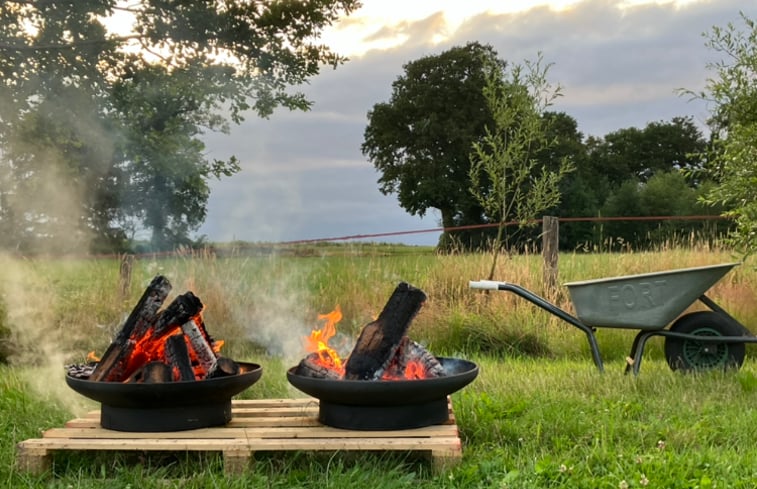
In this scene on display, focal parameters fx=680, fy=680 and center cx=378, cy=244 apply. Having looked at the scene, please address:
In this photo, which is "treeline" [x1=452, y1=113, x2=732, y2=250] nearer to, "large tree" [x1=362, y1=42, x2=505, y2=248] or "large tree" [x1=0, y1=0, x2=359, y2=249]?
"large tree" [x1=362, y1=42, x2=505, y2=248]

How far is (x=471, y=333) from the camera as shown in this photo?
593cm

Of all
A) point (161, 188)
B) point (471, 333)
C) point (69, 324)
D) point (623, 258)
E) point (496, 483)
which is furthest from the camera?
point (161, 188)

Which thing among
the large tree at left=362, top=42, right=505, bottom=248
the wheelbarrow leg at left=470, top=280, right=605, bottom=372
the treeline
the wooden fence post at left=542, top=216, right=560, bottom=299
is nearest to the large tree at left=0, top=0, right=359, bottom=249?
the wooden fence post at left=542, top=216, right=560, bottom=299

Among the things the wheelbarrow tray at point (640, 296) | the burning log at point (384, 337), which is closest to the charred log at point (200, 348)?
the burning log at point (384, 337)

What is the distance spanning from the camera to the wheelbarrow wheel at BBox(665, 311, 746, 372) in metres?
4.29

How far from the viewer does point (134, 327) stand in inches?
114

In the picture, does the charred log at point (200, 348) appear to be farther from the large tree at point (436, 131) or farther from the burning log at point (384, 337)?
the large tree at point (436, 131)

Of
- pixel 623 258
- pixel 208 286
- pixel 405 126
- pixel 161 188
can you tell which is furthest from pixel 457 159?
pixel 208 286

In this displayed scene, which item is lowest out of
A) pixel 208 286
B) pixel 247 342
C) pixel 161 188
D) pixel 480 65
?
pixel 247 342

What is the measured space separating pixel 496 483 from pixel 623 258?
600 centimetres

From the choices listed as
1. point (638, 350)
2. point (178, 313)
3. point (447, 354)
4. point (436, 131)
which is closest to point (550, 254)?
point (447, 354)

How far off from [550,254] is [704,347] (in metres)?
3.06

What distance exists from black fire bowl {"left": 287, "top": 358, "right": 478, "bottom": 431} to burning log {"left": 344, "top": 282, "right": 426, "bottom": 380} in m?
0.14

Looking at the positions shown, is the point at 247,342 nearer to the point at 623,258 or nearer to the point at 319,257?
the point at 319,257
